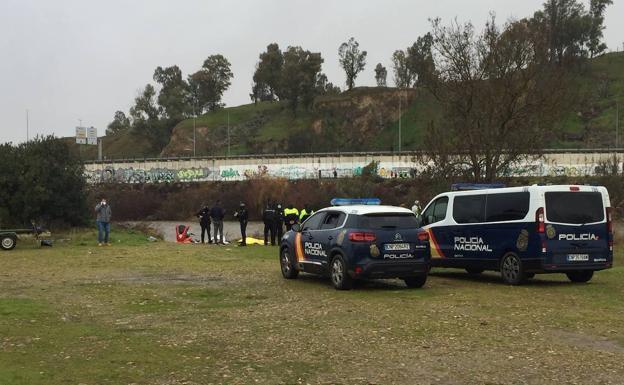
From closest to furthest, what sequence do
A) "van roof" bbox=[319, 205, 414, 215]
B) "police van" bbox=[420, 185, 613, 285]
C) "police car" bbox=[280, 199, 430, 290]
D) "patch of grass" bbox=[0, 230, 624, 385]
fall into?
"patch of grass" bbox=[0, 230, 624, 385]
"police car" bbox=[280, 199, 430, 290]
"van roof" bbox=[319, 205, 414, 215]
"police van" bbox=[420, 185, 613, 285]

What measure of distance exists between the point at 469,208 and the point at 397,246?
10.7ft

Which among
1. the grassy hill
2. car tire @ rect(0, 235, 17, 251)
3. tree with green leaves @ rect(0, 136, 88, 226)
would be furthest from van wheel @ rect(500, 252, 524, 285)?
the grassy hill

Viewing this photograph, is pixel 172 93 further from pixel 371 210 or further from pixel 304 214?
pixel 371 210

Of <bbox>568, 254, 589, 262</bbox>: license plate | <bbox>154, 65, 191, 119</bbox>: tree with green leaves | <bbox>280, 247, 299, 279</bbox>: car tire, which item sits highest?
<bbox>154, 65, 191, 119</bbox>: tree with green leaves

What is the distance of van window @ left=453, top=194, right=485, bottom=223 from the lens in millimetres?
15320

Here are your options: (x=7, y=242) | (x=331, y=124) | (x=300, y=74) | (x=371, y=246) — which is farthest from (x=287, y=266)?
(x=300, y=74)

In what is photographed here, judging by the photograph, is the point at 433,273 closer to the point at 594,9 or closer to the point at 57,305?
the point at 57,305

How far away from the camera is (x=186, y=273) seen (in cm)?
1672

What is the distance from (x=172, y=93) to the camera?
15962cm

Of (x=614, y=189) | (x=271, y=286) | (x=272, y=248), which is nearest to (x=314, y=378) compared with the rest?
(x=271, y=286)

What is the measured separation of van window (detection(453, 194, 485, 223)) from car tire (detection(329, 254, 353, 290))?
12.4ft

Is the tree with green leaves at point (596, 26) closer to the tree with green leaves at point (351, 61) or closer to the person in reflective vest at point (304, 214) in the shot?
the tree with green leaves at point (351, 61)

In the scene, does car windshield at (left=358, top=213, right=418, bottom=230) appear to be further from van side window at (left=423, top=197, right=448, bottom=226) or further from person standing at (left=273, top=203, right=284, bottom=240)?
person standing at (left=273, top=203, right=284, bottom=240)

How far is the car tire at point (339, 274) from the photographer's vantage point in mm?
13173
